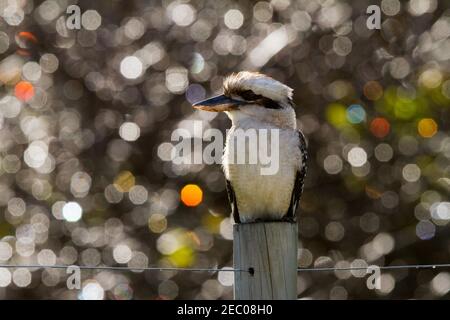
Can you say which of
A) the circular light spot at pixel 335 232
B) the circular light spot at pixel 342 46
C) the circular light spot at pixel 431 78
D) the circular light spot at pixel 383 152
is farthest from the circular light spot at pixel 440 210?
the circular light spot at pixel 342 46

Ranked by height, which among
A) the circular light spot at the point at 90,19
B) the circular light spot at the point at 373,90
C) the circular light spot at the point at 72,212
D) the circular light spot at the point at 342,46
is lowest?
the circular light spot at the point at 72,212

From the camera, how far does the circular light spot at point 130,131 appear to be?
7258mm

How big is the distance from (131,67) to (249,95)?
101 inches

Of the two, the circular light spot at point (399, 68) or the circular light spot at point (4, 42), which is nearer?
the circular light spot at point (399, 68)

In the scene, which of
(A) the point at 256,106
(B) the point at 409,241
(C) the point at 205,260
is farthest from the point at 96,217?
(A) the point at 256,106

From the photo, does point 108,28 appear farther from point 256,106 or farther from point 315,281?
point 256,106

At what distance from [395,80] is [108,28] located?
1.93 metres

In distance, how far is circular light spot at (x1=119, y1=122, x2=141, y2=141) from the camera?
7.26 metres

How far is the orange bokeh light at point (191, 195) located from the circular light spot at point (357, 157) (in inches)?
39.1

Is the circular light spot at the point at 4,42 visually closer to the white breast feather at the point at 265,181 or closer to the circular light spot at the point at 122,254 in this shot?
the circular light spot at the point at 122,254

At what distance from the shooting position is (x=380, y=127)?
23.5ft

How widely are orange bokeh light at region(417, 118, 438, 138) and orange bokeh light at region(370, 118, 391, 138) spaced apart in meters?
0.20

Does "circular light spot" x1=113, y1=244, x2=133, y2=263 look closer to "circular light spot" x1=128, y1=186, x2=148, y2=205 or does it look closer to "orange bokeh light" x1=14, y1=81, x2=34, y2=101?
"circular light spot" x1=128, y1=186, x2=148, y2=205

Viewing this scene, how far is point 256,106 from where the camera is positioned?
4805 millimetres
